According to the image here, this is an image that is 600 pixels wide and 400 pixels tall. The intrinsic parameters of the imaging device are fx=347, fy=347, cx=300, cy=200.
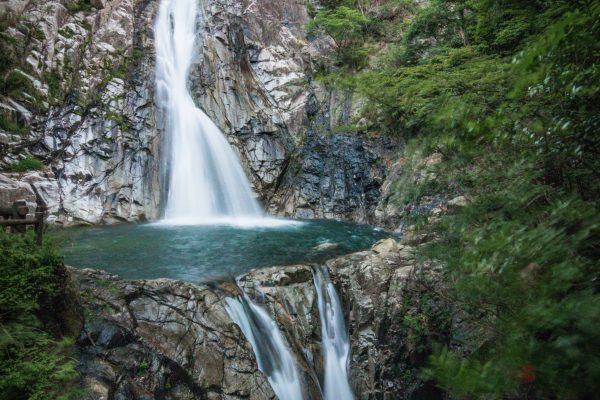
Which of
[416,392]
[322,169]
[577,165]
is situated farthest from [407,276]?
[322,169]

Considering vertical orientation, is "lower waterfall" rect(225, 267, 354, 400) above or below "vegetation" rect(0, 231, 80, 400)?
below

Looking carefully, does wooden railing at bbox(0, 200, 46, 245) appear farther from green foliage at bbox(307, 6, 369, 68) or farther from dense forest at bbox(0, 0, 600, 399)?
green foliage at bbox(307, 6, 369, 68)

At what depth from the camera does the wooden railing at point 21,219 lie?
5.00 meters

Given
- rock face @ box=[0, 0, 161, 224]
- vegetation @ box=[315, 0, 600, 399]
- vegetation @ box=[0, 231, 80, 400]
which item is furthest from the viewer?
rock face @ box=[0, 0, 161, 224]

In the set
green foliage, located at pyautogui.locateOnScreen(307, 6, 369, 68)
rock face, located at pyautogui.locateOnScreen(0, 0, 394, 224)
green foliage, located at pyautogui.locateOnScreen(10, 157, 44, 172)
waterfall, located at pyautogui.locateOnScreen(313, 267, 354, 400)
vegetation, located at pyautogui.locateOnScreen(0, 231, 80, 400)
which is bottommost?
waterfall, located at pyautogui.locateOnScreen(313, 267, 354, 400)

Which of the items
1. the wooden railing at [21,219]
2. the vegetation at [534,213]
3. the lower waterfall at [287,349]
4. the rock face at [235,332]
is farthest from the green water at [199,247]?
the vegetation at [534,213]

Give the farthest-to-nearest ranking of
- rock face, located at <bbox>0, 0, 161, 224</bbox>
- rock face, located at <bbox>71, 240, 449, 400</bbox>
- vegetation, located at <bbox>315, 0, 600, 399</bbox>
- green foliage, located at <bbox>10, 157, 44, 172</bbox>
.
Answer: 1. rock face, located at <bbox>0, 0, 161, 224</bbox>
2. green foliage, located at <bbox>10, 157, 44, 172</bbox>
3. rock face, located at <bbox>71, 240, 449, 400</bbox>
4. vegetation, located at <bbox>315, 0, 600, 399</bbox>

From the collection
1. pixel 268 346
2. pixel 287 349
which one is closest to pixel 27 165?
pixel 268 346

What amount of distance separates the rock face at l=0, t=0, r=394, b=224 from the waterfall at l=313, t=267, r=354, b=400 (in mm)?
9454

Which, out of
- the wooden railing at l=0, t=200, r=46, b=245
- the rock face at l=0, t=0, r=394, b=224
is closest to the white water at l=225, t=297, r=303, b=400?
the wooden railing at l=0, t=200, r=46, b=245

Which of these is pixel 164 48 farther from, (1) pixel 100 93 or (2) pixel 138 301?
(2) pixel 138 301

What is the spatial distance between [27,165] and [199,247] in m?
7.85

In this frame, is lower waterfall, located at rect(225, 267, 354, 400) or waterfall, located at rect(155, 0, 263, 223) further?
waterfall, located at rect(155, 0, 263, 223)

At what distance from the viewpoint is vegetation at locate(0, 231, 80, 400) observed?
3.44 metres
